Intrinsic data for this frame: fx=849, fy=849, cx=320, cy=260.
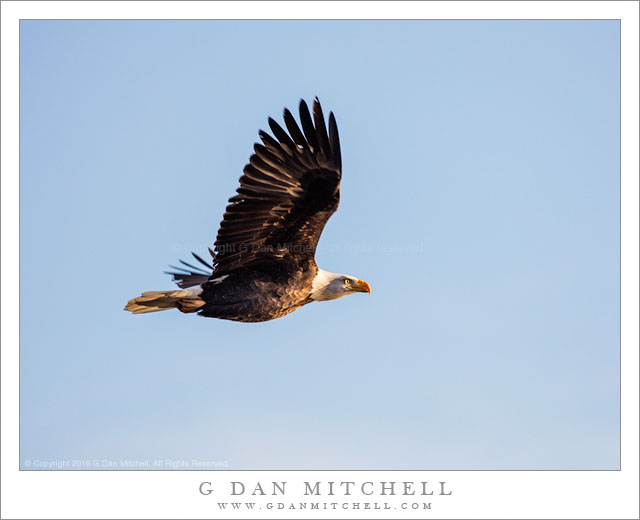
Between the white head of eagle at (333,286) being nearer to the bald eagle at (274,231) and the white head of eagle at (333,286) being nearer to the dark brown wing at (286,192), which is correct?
the bald eagle at (274,231)

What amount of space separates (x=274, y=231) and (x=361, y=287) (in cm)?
160

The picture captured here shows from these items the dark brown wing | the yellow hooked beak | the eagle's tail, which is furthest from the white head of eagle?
the eagle's tail

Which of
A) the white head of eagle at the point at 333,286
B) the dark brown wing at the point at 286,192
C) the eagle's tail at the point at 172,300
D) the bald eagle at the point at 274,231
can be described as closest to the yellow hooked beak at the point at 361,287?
the white head of eagle at the point at 333,286

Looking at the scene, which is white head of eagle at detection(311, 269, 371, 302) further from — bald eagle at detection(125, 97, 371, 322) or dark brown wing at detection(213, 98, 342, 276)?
dark brown wing at detection(213, 98, 342, 276)

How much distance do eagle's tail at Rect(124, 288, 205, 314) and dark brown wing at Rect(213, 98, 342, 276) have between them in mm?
620

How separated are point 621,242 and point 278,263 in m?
4.75

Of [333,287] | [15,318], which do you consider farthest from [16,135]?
[333,287]

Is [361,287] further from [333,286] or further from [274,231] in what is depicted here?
[274,231]

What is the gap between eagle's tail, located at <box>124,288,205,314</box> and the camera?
995 cm

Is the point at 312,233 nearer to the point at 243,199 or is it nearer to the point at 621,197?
the point at 243,199

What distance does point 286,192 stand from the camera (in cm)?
961

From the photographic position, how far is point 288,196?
379 inches

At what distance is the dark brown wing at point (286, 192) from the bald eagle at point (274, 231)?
0.04 ft

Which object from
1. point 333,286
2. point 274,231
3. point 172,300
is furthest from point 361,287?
point 172,300
